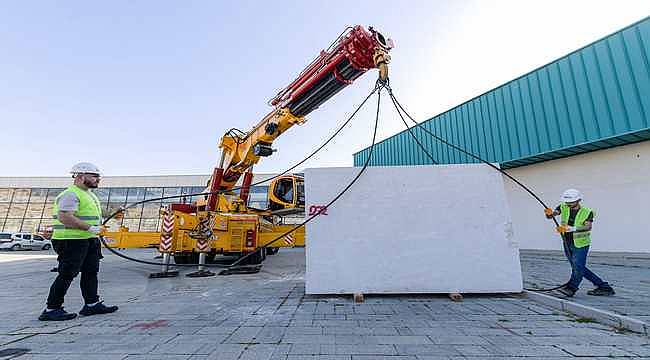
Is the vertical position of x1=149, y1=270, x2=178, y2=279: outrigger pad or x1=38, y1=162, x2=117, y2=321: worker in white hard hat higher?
x1=38, y1=162, x2=117, y2=321: worker in white hard hat

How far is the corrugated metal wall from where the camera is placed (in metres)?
7.04

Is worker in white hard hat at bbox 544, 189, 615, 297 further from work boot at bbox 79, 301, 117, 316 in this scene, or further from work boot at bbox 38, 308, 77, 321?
work boot at bbox 38, 308, 77, 321

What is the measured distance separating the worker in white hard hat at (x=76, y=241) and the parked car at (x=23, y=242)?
22.6 meters

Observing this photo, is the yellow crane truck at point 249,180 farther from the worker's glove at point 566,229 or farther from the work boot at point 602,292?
the work boot at point 602,292

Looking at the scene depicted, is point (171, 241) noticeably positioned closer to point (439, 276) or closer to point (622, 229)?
point (439, 276)

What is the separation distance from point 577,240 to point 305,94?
223 inches

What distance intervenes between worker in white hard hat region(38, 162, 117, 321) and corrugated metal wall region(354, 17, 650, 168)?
36.6 feet

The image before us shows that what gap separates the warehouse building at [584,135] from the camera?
7129 mm

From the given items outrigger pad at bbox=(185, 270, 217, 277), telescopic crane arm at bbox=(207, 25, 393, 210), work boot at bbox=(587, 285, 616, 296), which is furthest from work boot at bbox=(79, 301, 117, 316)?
work boot at bbox=(587, 285, 616, 296)

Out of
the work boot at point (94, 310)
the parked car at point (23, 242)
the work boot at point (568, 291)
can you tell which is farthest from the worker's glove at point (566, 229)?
the parked car at point (23, 242)

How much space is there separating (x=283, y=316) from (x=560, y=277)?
18.2ft

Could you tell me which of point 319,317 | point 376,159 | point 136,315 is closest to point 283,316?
point 319,317

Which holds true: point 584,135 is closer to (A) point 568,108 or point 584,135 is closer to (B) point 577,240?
(A) point 568,108

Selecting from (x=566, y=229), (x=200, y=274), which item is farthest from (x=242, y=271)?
(x=566, y=229)
